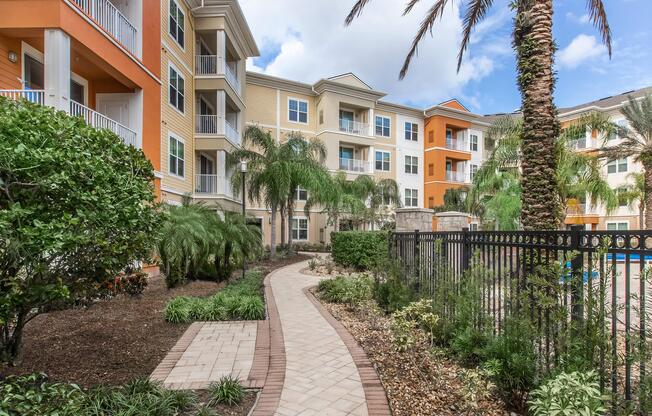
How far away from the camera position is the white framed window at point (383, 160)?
1352 inches

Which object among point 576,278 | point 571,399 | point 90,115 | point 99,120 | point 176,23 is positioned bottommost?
point 571,399

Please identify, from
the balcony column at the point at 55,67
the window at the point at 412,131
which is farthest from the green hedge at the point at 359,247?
the window at the point at 412,131

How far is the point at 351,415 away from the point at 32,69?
12987 mm

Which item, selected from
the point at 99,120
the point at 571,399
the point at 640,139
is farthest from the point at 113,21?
the point at 640,139

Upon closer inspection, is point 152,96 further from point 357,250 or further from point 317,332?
point 317,332

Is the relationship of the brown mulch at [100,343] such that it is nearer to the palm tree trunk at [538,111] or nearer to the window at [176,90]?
the palm tree trunk at [538,111]

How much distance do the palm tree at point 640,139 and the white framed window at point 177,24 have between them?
2460 cm

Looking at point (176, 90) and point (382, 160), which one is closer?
point (176, 90)

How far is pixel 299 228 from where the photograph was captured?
30859mm

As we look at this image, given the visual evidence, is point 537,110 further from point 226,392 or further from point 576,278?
point 226,392

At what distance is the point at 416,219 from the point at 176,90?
42.6 ft

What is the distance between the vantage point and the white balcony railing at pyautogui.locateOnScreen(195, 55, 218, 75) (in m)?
20.4

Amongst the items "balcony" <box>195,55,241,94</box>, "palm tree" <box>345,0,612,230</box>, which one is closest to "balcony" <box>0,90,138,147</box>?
"balcony" <box>195,55,241,94</box>

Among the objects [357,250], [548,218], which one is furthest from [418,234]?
[357,250]
